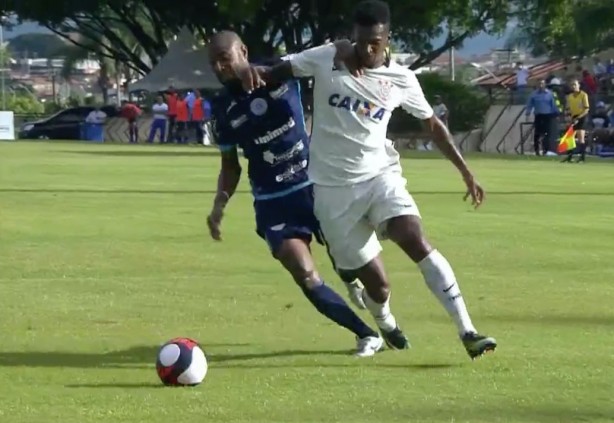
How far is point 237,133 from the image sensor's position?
9.24 m

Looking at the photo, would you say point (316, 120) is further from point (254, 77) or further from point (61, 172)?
point (61, 172)

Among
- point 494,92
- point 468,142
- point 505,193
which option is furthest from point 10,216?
point 494,92

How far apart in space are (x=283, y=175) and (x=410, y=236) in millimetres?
1013

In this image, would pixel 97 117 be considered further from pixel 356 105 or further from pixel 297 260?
pixel 356 105

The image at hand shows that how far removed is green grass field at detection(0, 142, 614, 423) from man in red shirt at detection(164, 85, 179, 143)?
97.1 ft

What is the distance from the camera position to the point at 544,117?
3956 centimetres

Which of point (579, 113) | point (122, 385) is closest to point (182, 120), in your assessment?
point (579, 113)

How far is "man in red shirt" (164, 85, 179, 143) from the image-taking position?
167 ft

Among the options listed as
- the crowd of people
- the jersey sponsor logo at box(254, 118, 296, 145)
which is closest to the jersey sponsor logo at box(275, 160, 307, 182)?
the jersey sponsor logo at box(254, 118, 296, 145)

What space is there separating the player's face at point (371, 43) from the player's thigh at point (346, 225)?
0.74 metres

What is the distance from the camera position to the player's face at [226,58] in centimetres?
886

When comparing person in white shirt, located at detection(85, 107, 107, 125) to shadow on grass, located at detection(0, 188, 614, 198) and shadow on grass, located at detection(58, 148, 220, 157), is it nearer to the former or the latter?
shadow on grass, located at detection(58, 148, 220, 157)

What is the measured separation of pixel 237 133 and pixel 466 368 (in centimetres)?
195

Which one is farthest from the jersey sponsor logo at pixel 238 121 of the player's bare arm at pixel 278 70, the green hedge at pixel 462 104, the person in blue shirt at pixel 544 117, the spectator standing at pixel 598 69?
the spectator standing at pixel 598 69
